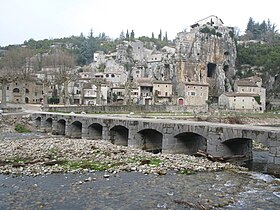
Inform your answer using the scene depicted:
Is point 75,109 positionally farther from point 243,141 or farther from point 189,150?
point 243,141

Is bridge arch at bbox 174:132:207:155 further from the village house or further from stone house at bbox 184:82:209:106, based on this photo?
stone house at bbox 184:82:209:106

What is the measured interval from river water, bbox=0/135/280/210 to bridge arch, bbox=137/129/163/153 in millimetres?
11184

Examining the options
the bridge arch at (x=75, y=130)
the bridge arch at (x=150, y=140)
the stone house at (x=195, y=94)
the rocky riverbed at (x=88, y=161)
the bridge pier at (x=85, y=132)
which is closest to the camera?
the rocky riverbed at (x=88, y=161)

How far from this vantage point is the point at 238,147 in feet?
82.3

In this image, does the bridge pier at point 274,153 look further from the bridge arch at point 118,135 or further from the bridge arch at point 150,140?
the bridge arch at point 118,135

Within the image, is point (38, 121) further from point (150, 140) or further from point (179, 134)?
point (179, 134)

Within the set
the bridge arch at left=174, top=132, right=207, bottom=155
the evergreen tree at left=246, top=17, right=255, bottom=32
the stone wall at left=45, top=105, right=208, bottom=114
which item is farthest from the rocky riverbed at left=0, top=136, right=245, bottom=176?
the evergreen tree at left=246, top=17, right=255, bottom=32

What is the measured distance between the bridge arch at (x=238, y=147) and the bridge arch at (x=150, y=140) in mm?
8424

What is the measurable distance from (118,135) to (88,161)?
1176 centimetres

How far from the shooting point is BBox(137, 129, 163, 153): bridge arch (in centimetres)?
3055

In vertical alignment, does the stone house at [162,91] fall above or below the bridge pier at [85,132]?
above

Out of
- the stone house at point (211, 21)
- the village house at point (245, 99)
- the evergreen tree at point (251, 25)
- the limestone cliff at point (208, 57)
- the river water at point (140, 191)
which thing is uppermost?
the evergreen tree at point (251, 25)

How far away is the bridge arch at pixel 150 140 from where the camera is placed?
30.5m

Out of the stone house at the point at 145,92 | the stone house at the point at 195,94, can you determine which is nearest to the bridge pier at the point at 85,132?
the stone house at the point at 145,92
